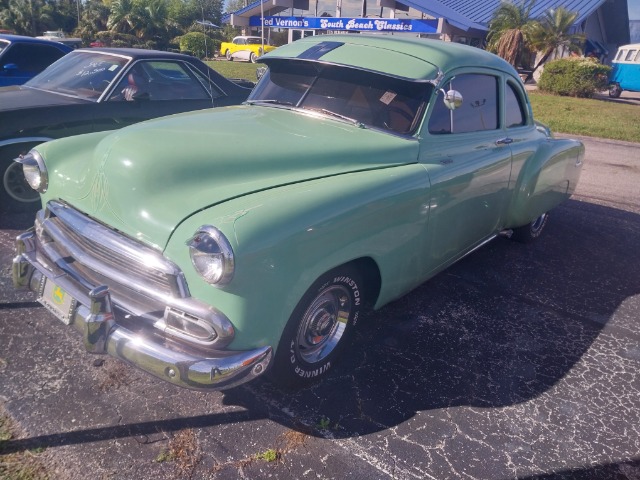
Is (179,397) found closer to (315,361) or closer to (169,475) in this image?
(169,475)

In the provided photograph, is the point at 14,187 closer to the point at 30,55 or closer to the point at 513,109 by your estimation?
the point at 30,55

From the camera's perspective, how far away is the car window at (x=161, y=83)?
19.0 ft

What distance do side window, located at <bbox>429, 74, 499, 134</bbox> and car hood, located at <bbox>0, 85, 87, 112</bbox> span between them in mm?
3770

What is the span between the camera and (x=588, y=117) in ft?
51.5

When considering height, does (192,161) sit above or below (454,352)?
above

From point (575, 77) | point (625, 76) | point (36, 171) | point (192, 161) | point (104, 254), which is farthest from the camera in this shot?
point (625, 76)

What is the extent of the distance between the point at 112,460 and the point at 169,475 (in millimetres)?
291

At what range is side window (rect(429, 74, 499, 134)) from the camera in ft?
12.2

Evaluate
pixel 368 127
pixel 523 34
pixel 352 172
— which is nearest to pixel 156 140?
pixel 352 172

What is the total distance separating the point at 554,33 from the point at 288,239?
2691 cm

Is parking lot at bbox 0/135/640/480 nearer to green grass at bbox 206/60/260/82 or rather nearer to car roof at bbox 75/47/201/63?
car roof at bbox 75/47/201/63

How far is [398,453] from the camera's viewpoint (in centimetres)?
266

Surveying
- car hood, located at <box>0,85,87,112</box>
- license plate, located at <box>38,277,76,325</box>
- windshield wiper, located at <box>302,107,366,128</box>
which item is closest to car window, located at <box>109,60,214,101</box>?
car hood, located at <box>0,85,87,112</box>

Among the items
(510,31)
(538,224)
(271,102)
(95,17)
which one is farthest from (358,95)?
(95,17)
